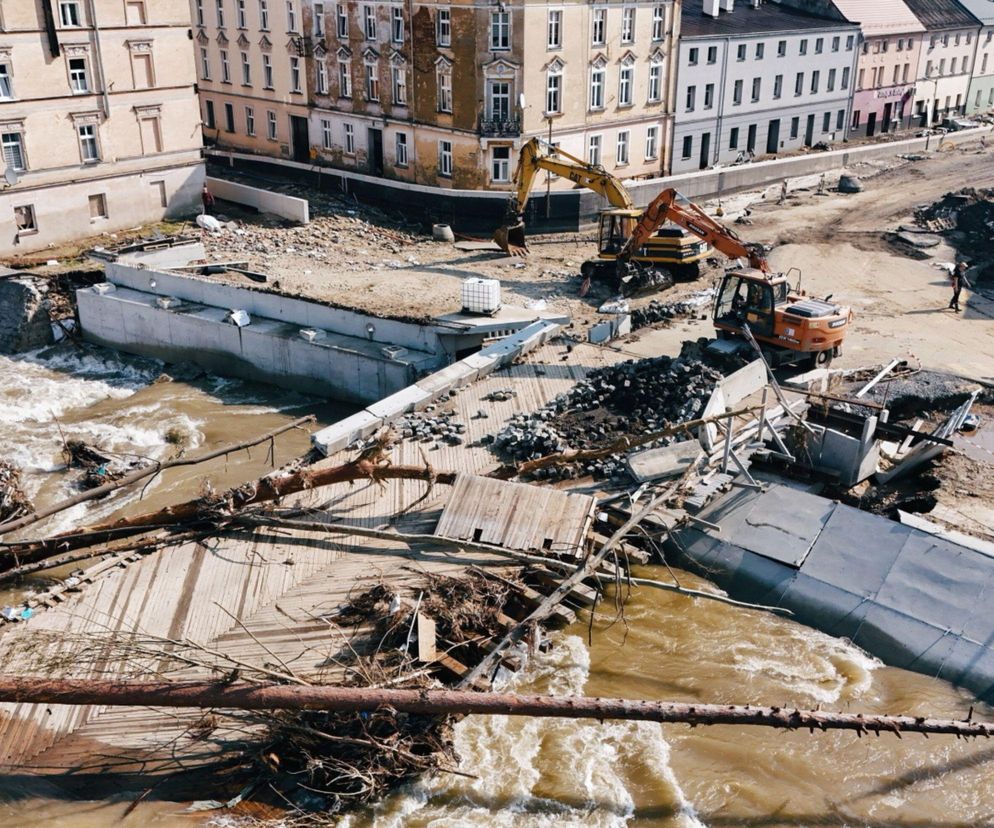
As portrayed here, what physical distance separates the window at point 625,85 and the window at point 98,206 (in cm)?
1865

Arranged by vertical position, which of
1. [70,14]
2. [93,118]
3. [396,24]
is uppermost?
[70,14]

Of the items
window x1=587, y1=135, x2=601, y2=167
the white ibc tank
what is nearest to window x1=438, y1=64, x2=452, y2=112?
window x1=587, y1=135, x2=601, y2=167

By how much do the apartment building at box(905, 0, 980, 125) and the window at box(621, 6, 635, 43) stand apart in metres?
24.0

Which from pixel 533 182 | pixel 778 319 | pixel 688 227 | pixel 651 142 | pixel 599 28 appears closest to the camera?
pixel 778 319

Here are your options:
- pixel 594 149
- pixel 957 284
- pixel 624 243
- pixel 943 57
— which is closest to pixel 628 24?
pixel 594 149

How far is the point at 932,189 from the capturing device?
1593 inches

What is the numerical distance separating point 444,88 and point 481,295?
43.6 feet

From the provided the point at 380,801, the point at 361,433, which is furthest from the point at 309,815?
the point at 361,433

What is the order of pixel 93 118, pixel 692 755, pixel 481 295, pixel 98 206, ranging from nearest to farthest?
pixel 692 755 → pixel 481 295 → pixel 93 118 → pixel 98 206

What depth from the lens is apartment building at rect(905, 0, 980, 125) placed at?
177 feet

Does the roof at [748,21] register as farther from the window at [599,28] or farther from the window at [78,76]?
the window at [78,76]

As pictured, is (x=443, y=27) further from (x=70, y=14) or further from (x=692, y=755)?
(x=692, y=755)

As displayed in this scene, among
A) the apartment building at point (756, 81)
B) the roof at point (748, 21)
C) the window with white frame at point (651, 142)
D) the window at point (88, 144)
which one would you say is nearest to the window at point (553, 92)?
the window with white frame at point (651, 142)

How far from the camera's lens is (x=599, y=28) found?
36.0 m
